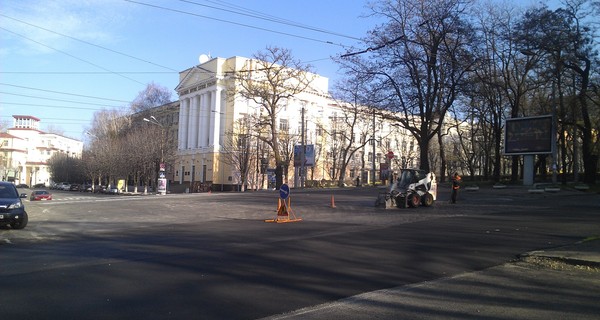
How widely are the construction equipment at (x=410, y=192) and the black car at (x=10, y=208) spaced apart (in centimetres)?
1673

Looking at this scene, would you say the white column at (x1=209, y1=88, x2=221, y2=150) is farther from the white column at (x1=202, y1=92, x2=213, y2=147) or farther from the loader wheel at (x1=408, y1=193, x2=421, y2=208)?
the loader wheel at (x1=408, y1=193, x2=421, y2=208)

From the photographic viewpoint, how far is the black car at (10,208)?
50.9 feet

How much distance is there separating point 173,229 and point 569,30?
36696 mm

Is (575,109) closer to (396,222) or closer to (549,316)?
(396,222)

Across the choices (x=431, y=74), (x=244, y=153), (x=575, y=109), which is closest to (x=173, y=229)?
(x=431, y=74)

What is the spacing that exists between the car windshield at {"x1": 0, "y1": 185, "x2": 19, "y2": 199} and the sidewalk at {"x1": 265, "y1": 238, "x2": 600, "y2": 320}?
1468 cm

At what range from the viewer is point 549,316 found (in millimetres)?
5973

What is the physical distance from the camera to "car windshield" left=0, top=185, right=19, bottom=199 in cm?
1619

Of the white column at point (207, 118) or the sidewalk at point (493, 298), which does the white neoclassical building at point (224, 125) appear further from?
the sidewalk at point (493, 298)

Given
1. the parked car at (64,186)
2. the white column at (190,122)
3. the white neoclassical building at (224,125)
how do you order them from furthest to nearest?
1. the parked car at (64,186)
2. the white column at (190,122)
3. the white neoclassical building at (224,125)

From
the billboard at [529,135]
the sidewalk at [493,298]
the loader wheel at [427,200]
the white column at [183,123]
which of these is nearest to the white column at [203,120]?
the white column at [183,123]

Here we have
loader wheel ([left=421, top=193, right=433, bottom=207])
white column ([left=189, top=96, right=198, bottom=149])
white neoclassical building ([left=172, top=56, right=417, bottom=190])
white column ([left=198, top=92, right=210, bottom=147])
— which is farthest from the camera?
white column ([left=189, top=96, right=198, bottom=149])

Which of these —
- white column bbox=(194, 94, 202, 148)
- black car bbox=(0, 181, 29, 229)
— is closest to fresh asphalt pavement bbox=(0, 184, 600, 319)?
black car bbox=(0, 181, 29, 229)

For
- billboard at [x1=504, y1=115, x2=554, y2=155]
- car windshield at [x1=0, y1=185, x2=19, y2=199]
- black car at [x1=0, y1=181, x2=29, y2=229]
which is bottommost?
black car at [x1=0, y1=181, x2=29, y2=229]
